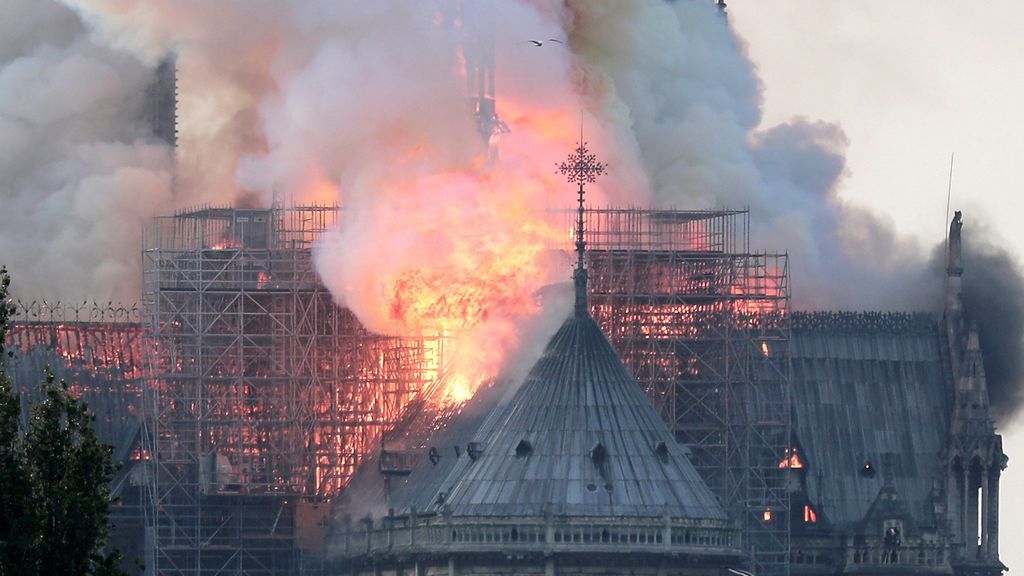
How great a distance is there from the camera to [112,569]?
141 m

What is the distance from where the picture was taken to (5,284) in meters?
144

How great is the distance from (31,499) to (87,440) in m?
2.39

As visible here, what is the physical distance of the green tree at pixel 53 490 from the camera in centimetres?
14125

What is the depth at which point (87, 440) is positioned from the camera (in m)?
143

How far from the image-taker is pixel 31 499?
142125mm

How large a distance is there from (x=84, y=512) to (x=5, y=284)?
7417 millimetres

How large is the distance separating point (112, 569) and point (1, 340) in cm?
861

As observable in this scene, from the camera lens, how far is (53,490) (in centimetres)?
14325

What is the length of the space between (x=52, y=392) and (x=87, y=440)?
5.80 feet

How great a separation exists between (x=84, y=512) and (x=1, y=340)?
6451 millimetres

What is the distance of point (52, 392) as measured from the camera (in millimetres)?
142250

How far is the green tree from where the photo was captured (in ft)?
463
